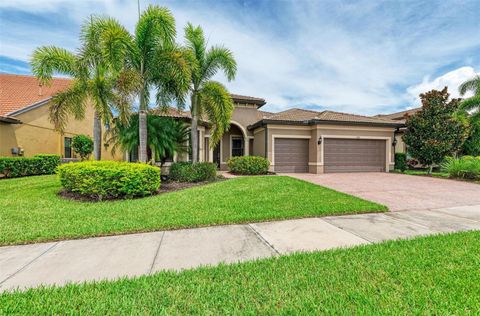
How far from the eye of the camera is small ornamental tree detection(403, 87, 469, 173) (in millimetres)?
13539

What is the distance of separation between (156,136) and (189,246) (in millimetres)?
8122

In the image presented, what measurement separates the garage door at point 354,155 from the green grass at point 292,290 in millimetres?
12164

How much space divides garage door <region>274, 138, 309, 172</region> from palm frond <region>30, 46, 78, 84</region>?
11.4m

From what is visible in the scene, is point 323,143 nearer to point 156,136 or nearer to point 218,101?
point 218,101

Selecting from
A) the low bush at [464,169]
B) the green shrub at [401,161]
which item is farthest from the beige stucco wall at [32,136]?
the low bush at [464,169]

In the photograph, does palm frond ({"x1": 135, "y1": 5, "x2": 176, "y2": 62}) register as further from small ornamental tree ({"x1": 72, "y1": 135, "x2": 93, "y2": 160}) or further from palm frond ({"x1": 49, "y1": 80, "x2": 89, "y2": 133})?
small ornamental tree ({"x1": 72, "y1": 135, "x2": 93, "y2": 160})

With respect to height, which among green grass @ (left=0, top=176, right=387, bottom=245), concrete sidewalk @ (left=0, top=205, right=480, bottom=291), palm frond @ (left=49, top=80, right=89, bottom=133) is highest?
palm frond @ (left=49, top=80, right=89, bottom=133)

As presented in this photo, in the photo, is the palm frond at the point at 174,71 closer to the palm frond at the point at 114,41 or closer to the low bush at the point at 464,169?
the palm frond at the point at 114,41

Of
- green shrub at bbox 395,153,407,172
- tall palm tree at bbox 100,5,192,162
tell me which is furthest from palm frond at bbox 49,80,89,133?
green shrub at bbox 395,153,407,172

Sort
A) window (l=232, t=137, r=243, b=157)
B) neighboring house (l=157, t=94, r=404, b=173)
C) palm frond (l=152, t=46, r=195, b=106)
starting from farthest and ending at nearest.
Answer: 1. window (l=232, t=137, r=243, b=157)
2. neighboring house (l=157, t=94, r=404, b=173)
3. palm frond (l=152, t=46, r=195, b=106)

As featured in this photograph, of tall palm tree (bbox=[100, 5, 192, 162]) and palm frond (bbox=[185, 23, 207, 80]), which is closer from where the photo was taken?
tall palm tree (bbox=[100, 5, 192, 162])

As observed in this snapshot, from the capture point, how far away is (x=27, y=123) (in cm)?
1391

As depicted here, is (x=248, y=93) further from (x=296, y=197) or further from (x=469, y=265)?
(x=469, y=265)

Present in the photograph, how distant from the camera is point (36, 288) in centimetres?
246
